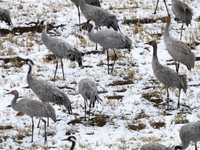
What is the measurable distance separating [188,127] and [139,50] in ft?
17.9

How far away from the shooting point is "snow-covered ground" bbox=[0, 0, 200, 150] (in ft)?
26.5

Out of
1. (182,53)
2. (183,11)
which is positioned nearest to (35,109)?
(182,53)

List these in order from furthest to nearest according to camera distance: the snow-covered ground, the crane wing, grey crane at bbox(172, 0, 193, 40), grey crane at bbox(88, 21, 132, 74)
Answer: grey crane at bbox(172, 0, 193, 40), grey crane at bbox(88, 21, 132, 74), the crane wing, the snow-covered ground

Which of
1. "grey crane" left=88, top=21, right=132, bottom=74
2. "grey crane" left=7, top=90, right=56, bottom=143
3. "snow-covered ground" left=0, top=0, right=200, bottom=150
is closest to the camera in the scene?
"grey crane" left=7, top=90, right=56, bottom=143

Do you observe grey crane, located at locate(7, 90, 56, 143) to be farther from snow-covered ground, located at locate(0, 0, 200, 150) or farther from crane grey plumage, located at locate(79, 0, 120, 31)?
crane grey plumage, located at locate(79, 0, 120, 31)

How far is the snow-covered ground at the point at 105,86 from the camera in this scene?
26.5ft

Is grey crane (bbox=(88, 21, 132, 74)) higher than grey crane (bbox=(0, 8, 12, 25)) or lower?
lower

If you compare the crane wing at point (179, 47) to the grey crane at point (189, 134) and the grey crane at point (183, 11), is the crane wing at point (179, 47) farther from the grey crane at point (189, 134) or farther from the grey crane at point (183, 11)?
the grey crane at point (189, 134)

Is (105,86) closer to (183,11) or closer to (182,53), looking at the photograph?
(182,53)

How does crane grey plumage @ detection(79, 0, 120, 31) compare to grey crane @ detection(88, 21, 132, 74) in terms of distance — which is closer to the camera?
grey crane @ detection(88, 21, 132, 74)

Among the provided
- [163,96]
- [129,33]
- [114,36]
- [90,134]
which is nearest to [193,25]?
[129,33]

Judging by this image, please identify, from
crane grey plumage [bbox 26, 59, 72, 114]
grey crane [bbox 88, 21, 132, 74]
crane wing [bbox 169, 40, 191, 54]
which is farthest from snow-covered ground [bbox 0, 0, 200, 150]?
crane wing [bbox 169, 40, 191, 54]

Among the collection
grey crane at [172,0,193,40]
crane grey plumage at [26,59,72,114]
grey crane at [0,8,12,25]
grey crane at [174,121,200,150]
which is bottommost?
grey crane at [174,121,200,150]

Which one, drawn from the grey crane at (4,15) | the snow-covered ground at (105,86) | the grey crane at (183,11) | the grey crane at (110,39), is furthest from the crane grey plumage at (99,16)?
the grey crane at (4,15)
